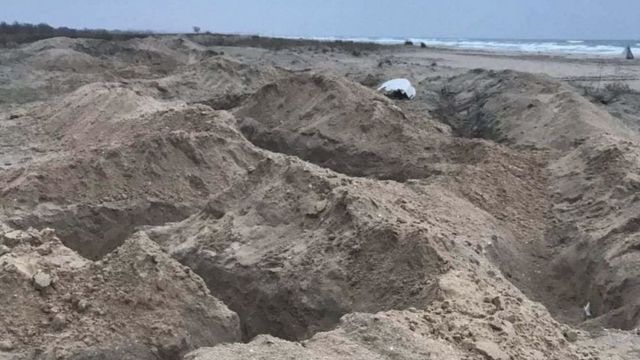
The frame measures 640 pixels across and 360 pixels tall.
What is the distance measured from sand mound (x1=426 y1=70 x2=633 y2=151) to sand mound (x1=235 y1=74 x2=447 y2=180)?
144 centimetres

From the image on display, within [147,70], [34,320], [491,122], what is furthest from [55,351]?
[147,70]

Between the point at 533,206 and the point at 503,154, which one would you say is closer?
the point at 533,206

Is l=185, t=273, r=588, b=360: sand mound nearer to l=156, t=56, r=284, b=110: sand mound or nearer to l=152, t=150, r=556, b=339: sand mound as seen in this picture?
l=152, t=150, r=556, b=339: sand mound

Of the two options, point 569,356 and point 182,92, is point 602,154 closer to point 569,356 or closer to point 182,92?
point 569,356

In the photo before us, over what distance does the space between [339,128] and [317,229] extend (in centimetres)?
537

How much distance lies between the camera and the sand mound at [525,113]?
10.7m

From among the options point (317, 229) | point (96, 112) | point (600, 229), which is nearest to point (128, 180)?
point (317, 229)

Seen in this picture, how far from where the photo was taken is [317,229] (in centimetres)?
593

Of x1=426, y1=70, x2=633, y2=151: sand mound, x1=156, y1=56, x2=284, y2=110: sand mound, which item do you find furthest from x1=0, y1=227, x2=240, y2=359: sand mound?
x1=156, y1=56, x2=284, y2=110: sand mound

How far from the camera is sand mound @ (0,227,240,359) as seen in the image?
4379mm

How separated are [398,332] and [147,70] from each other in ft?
62.9

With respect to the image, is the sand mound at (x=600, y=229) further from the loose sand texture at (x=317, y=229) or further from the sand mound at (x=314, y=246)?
the sand mound at (x=314, y=246)

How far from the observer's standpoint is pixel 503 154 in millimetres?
9602

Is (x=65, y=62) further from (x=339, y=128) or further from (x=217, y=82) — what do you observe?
(x=339, y=128)
